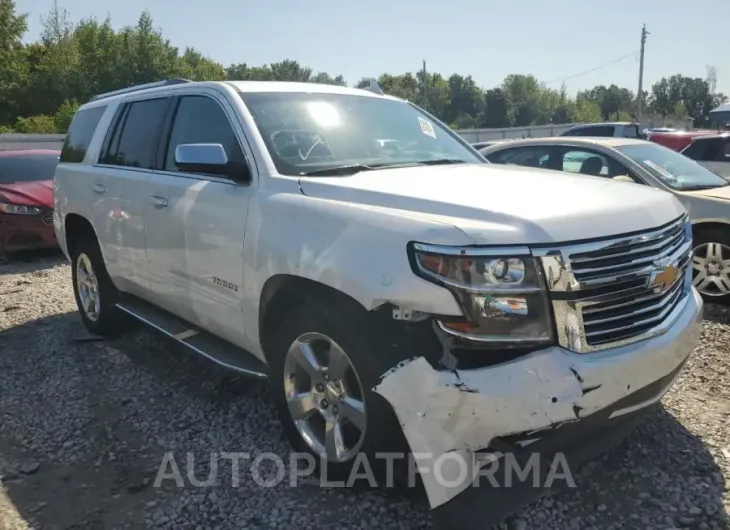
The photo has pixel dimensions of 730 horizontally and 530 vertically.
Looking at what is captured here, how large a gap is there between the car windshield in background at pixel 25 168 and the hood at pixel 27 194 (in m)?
0.35

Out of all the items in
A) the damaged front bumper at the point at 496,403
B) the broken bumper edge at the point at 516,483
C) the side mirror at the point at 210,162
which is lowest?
the broken bumper edge at the point at 516,483

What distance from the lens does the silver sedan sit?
5.75 metres

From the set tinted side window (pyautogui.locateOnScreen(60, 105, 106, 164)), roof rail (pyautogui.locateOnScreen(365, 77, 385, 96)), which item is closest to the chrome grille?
roof rail (pyautogui.locateOnScreen(365, 77, 385, 96))

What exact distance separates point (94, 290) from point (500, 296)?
418cm

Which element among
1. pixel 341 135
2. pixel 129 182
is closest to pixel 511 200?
pixel 341 135

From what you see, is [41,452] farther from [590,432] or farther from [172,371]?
[590,432]

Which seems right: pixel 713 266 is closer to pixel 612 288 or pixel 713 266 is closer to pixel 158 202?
pixel 612 288

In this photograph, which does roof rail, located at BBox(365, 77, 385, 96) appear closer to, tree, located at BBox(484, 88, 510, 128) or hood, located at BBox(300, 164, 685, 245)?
hood, located at BBox(300, 164, 685, 245)

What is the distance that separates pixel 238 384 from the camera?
4.31 metres

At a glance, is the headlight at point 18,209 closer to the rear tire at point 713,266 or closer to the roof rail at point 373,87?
the roof rail at point 373,87

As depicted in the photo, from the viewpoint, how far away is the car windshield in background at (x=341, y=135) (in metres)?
3.37

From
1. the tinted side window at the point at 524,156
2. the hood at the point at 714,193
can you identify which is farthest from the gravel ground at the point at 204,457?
the tinted side window at the point at 524,156

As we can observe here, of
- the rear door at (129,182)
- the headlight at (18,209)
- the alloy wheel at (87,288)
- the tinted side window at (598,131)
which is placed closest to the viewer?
the rear door at (129,182)

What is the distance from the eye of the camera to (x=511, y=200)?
2574 mm
